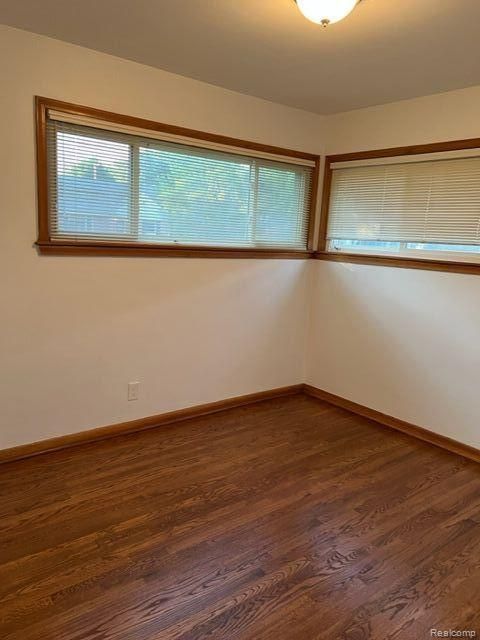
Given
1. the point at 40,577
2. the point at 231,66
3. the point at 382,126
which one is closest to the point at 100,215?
the point at 231,66

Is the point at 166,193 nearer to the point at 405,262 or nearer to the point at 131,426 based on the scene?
the point at 131,426

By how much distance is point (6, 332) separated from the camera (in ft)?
8.09

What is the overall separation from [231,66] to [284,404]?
8.20 ft

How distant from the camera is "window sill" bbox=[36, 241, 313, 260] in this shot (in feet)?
8.28

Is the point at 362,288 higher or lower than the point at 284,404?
higher

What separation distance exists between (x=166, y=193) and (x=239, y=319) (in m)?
1.09

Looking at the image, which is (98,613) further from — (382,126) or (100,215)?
(382,126)

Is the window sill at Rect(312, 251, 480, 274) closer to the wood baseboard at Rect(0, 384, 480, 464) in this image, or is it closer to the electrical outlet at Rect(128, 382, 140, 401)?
the wood baseboard at Rect(0, 384, 480, 464)

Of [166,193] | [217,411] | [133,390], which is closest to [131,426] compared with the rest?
[133,390]

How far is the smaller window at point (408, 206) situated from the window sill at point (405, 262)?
0.05 metres

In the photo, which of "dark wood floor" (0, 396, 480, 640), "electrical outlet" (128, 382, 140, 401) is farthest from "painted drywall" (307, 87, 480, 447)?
"electrical outlet" (128, 382, 140, 401)

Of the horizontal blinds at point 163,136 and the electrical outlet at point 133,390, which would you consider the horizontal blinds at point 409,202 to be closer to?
the horizontal blinds at point 163,136

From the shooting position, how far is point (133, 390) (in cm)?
299

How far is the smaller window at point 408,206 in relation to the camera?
283 centimetres
